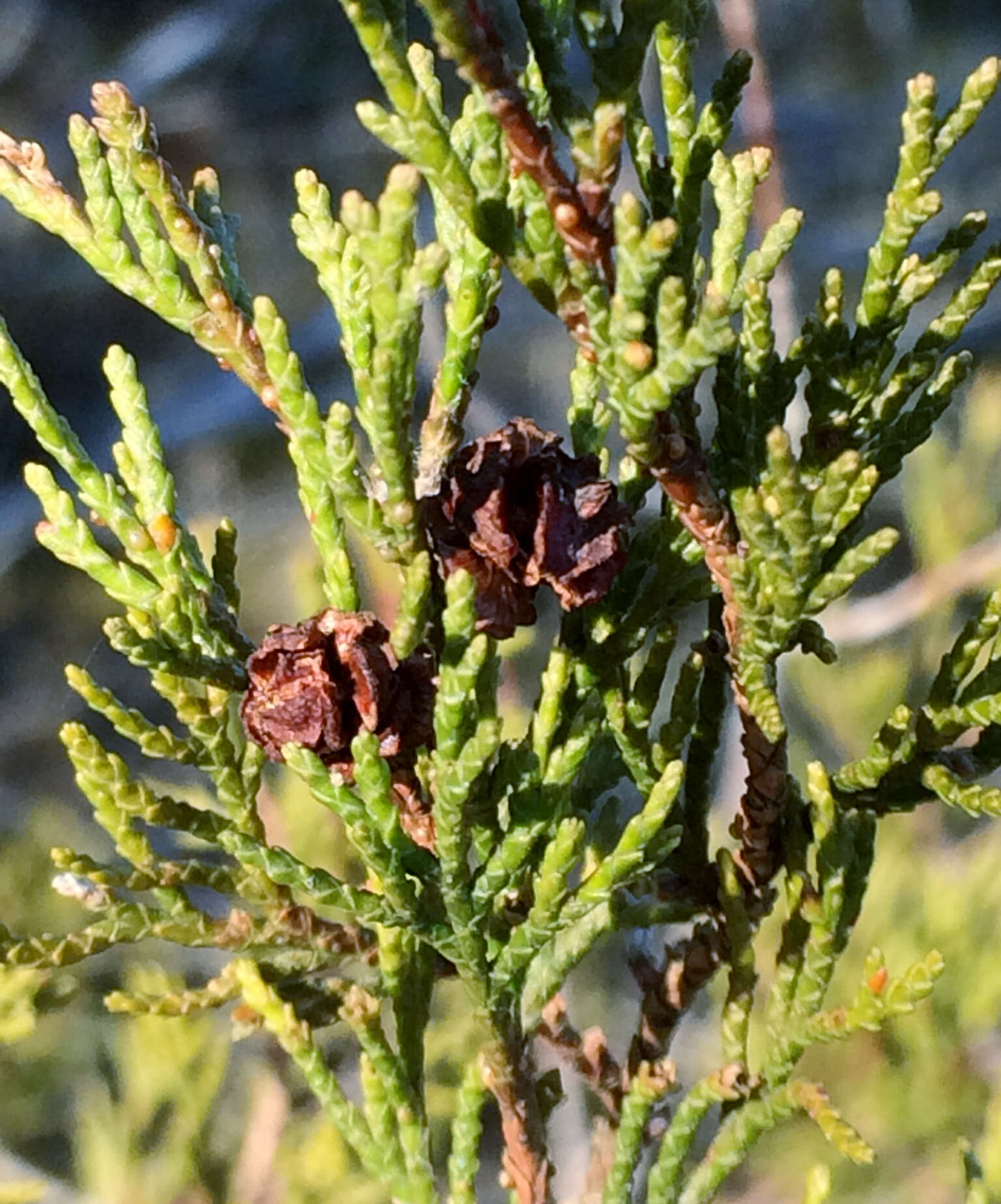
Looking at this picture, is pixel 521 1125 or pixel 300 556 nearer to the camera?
pixel 521 1125

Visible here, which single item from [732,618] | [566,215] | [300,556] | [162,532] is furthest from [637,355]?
[300,556]

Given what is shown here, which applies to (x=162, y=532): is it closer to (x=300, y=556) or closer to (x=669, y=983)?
(x=669, y=983)

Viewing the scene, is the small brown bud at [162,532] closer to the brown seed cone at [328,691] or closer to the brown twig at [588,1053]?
the brown seed cone at [328,691]

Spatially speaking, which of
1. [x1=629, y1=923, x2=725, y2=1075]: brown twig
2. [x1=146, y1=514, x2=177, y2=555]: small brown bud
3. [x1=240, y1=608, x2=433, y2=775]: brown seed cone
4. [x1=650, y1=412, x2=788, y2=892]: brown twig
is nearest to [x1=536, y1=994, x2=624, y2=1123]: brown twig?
[x1=629, y1=923, x2=725, y2=1075]: brown twig

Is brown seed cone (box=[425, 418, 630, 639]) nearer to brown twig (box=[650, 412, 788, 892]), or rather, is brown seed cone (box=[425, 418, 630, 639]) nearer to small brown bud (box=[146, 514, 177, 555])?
brown twig (box=[650, 412, 788, 892])

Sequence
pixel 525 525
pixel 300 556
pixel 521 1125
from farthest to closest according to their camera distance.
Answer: pixel 300 556 < pixel 521 1125 < pixel 525 525
